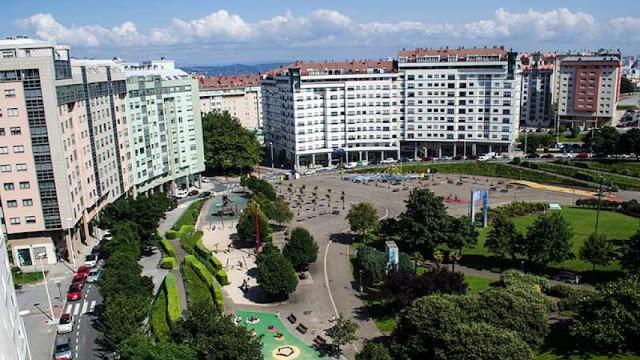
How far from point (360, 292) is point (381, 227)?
15.4m

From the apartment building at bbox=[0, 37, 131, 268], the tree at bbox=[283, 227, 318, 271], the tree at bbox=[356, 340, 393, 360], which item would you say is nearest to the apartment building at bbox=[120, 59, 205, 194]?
the apartment building at bbox=[0, 37, 131, 268]

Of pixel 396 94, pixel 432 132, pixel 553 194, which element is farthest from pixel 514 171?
pixel 396 94

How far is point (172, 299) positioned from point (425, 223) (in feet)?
104

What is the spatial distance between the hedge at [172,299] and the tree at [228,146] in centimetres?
6626

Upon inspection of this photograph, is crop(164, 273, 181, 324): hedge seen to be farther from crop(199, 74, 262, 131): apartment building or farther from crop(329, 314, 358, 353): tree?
crop(199, 74, 262, 131): apartment building

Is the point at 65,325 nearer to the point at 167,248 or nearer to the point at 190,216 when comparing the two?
the point at 167,248

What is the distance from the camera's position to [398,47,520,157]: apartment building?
12625 centimetres

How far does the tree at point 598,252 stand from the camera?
2403 inches

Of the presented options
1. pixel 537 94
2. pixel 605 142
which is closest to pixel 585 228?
pixel 605 142

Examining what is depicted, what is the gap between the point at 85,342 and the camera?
5066 centimetres

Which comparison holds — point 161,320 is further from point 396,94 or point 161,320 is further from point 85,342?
point 396,94

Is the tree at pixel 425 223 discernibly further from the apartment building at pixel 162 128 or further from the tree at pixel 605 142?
the tree at pixel 605 142

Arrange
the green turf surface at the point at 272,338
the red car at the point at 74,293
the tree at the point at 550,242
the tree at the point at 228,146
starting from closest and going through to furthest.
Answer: the green turf surface at the point at 272,338, the red car at the point at 74,293, the tree at the point at 550,242, the tree at the point at 228,146

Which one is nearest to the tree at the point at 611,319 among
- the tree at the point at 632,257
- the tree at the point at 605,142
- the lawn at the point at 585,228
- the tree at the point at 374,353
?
the tree at the point at 632,257
